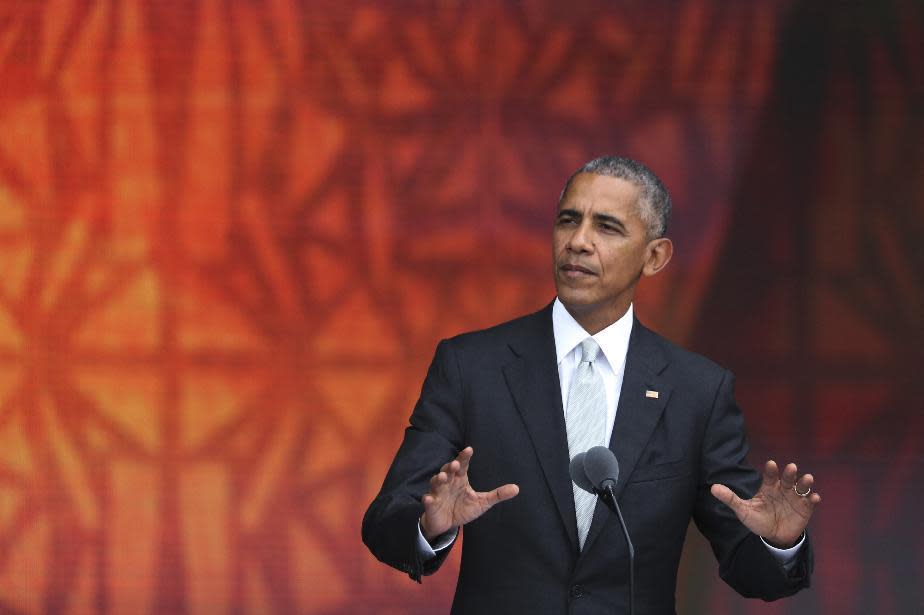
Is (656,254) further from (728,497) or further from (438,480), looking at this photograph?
(438,480)

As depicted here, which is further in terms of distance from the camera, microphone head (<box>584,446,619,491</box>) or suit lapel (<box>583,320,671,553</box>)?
suit lapel (<box>583,320,671,553</box>)

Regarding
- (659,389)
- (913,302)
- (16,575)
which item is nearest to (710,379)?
(659,389)

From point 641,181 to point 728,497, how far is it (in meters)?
0.69

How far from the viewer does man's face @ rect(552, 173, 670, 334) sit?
8.23 feet

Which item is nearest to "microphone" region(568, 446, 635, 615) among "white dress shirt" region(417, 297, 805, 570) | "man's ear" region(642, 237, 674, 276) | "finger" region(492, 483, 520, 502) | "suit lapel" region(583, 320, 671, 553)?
"finger" region(492, 483, 520, 502)

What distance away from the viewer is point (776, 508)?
2.30 meters

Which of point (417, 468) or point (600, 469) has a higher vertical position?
point (600, 469)

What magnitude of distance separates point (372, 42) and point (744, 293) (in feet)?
4.55

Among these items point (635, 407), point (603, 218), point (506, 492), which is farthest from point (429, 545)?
point (603, 218)

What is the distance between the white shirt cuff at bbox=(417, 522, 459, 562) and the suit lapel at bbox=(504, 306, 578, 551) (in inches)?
8.7

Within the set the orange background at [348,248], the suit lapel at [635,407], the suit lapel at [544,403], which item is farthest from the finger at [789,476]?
the orange background at [348,248]

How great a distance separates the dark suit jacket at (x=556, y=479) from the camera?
2361mm

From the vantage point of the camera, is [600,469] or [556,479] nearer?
[600,469]

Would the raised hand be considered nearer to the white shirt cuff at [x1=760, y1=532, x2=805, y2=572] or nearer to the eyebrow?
the white shirt cuff at [x1=760, y1=532, x2=805, y2=572]
